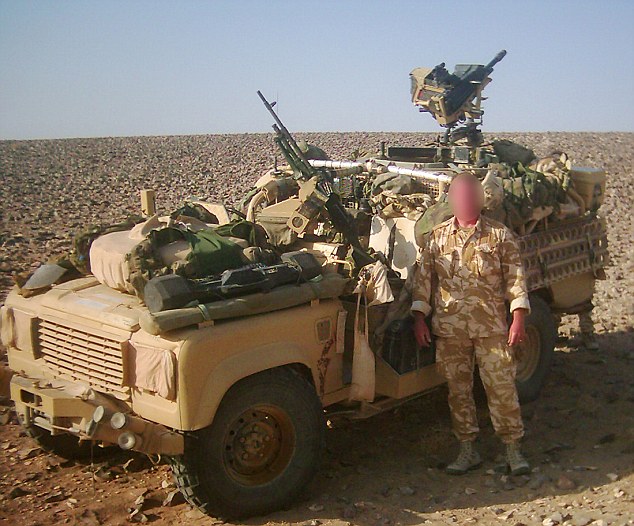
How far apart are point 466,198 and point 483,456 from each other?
1870 mm

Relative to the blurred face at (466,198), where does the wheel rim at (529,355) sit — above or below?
below

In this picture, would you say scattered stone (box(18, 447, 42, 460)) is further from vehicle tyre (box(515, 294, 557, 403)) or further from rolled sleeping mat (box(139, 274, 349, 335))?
vehicle tyre (box(515, 294, 557, 403))

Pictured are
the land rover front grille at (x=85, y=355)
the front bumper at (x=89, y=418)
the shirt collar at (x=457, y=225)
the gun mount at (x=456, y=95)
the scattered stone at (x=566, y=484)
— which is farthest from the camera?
the gun mount at (x=456, y=95)

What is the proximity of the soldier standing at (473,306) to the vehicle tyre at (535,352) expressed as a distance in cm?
133

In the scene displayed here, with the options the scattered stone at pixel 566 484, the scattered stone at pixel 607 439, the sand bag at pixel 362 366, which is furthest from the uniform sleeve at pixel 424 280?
the scattered stone at pixel 607 439

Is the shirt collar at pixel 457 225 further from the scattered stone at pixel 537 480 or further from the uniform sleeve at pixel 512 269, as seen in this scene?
the scattered stone at pixel 537 480

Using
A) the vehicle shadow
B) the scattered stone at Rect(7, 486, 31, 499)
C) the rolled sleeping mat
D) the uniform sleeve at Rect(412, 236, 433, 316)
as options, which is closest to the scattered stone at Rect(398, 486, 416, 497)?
the vehicle shadow

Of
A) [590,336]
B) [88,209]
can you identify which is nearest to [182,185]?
[88,209]

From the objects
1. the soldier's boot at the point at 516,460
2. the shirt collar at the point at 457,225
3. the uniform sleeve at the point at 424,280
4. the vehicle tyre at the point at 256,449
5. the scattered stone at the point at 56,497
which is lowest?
the scattered stone at the point at 56,497

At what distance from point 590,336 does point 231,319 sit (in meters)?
4.91

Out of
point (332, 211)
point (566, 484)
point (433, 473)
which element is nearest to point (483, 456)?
point (433, 473)

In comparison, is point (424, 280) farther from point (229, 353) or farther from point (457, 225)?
point (229, 353)

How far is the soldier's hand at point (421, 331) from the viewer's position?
5113 millimetres

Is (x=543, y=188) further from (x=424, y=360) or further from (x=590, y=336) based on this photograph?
(x=590, y=336)
